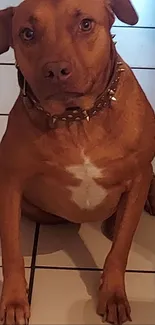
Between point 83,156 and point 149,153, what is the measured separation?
129 millimetres

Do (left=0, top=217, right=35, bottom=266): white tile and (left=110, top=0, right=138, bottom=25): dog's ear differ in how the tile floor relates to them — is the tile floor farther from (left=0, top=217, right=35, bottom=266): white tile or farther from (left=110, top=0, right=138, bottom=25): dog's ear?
(left=110, top=0, right=138, bottom=25): dog's ear

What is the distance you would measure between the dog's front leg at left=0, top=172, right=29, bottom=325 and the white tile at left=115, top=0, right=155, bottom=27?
1.08 m

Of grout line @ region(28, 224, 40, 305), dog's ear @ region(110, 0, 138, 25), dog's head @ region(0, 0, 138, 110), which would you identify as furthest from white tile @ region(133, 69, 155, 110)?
dog's head @ region(0, 0, 138, 110)

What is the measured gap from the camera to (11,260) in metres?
1.55

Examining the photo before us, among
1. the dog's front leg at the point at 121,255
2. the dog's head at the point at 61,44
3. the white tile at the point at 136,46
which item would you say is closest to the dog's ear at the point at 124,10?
the dog's head at the point at 61,44

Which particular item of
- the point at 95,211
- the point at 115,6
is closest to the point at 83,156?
the point at 95,211

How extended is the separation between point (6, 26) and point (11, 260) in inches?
17.2

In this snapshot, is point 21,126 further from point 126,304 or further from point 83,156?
point 126,304

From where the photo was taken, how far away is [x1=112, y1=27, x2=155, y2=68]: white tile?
2.31 m

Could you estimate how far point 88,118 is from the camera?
1.48 metres

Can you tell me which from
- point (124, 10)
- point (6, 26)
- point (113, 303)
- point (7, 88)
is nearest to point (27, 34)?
point (6, 26)

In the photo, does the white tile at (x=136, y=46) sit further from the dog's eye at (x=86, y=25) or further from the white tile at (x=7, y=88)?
the dog's eye at (x=86, y=25)

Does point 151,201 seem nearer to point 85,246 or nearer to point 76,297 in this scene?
point 85,246

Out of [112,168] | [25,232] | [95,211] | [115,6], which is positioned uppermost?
[115,6]
